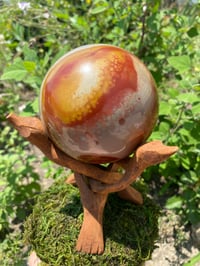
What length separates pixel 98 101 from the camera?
3.31 ft

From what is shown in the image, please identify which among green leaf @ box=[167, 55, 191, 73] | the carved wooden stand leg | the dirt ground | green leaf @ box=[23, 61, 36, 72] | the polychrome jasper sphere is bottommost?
the dirt ground

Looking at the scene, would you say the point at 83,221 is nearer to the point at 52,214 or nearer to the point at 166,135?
the point at 52,214

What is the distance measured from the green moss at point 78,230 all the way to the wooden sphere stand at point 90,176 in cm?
5

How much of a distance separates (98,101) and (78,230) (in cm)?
55

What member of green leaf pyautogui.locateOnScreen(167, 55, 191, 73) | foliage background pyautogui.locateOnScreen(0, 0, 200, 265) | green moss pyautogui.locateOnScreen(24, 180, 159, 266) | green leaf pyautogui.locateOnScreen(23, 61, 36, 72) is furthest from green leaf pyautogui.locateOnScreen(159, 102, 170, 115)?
green leaf pyautogui.locateOnScreen(23, 61, 36, 72)

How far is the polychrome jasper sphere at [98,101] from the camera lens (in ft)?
3.32

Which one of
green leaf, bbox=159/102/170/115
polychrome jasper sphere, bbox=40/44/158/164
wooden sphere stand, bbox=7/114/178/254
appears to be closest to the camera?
polychrome jasper sphere, bbox=40/44/158/164

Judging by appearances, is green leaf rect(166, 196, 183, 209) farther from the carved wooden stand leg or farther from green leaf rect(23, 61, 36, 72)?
green leaf rect(23, 61, 36, 72)

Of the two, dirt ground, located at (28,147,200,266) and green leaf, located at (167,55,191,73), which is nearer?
green leaf, located at (167,55,191,73)

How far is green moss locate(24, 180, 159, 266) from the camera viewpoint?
131cm

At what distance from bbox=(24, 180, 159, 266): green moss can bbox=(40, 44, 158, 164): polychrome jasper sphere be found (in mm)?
370

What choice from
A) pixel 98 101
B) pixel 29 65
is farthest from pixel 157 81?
pixel 98 101

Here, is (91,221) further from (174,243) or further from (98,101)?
(174,243)

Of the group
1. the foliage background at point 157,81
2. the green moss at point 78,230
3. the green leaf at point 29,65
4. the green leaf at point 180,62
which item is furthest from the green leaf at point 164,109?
the green leaf at point 29,65
